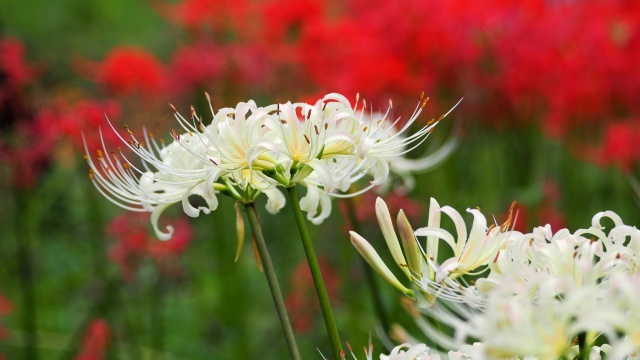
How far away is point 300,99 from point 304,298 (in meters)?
0.71

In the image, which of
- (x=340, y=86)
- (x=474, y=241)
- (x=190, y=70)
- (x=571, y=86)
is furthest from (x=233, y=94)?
(x=474, y=241)

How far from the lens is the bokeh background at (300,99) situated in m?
2.38

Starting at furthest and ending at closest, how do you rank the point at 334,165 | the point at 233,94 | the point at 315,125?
the point at 233,94, the point at 334,165, the point at 315,125

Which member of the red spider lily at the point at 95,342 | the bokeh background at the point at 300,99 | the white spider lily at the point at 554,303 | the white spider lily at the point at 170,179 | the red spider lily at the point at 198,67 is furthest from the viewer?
the red spider lily at the point at 198,67

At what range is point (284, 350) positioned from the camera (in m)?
2.84

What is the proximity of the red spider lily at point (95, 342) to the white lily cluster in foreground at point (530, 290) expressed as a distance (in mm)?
1463

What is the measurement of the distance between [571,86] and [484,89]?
28 centimetres

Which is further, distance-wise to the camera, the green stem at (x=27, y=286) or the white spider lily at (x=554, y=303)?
the green stem at (x=27, y=286)

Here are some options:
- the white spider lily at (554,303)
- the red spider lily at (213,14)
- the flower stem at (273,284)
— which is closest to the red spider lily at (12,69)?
the red spider lily at (213,14)

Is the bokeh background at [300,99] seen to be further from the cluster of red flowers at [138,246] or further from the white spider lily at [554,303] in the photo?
the white spider lily at [554,303]

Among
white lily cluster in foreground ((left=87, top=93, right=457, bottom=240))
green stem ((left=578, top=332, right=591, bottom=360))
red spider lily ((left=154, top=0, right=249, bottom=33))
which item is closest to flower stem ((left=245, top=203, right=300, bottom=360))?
white lily cluster in foreground ((left=87, top=93, right=457, bottom=240))

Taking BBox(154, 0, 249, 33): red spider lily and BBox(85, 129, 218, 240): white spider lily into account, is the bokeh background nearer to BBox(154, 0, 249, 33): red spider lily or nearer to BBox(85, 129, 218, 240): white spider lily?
BBox(154, 0, 249, 33): red spider lily

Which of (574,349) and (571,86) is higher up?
(571,86)

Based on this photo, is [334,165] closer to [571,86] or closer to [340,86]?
[340,86]
